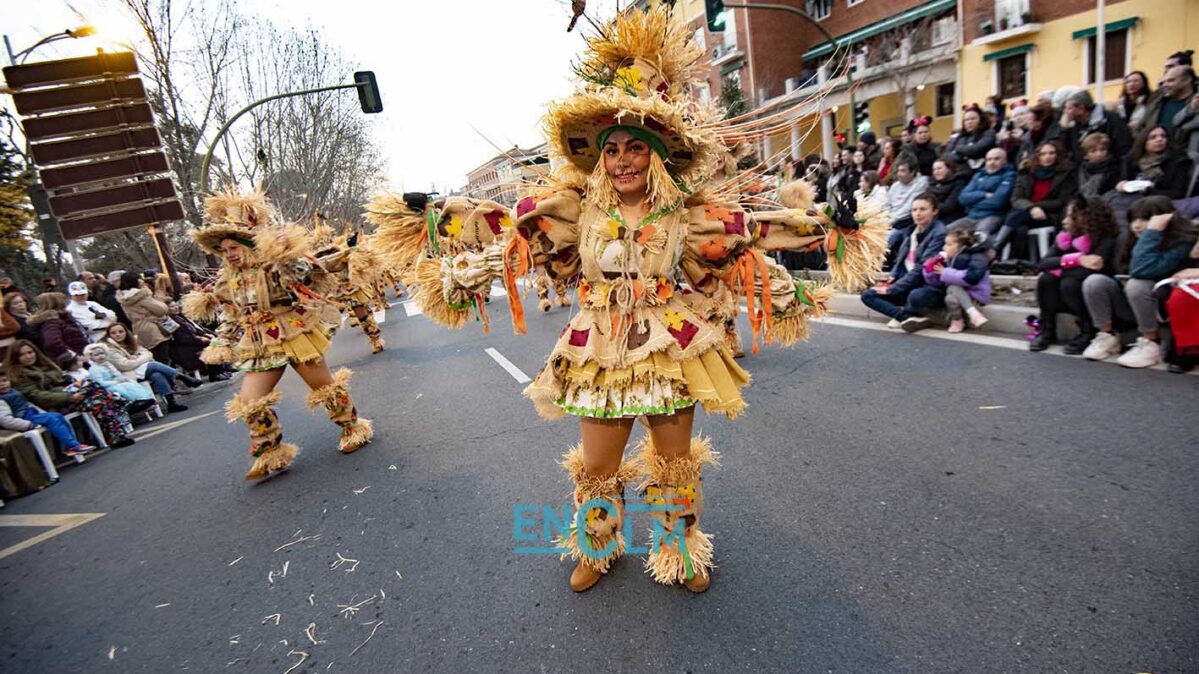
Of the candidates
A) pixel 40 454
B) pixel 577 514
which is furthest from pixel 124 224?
pixel 577 514

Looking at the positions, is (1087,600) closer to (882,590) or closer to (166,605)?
(882,590)

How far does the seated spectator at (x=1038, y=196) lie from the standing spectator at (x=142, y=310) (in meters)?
11.2

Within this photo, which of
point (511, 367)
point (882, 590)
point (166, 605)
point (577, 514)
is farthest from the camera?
point (511, 367)

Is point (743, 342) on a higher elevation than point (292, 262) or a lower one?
lower

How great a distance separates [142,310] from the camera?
8.23 meters

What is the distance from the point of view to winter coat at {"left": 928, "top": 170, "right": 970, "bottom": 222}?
279 inches

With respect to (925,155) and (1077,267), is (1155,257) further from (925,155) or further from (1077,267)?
(925,155)

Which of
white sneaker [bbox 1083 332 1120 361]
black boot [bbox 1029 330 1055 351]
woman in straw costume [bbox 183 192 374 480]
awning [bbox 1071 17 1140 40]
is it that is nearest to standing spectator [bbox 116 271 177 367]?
woman in straw costume [bbox 183 192 374 480]

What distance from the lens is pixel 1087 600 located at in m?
2.07

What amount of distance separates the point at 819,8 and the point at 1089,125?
2399 centimetres

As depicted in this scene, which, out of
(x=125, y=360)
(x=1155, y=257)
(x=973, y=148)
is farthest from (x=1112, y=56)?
(x=125, y=360)

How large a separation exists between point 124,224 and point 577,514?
11.8 meters

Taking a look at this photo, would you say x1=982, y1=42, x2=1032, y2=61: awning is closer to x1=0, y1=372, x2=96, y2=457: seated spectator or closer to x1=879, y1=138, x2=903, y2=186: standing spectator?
x1=879, y1=138, x2=903, y2=186: standing spectator

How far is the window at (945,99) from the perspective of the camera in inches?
853
